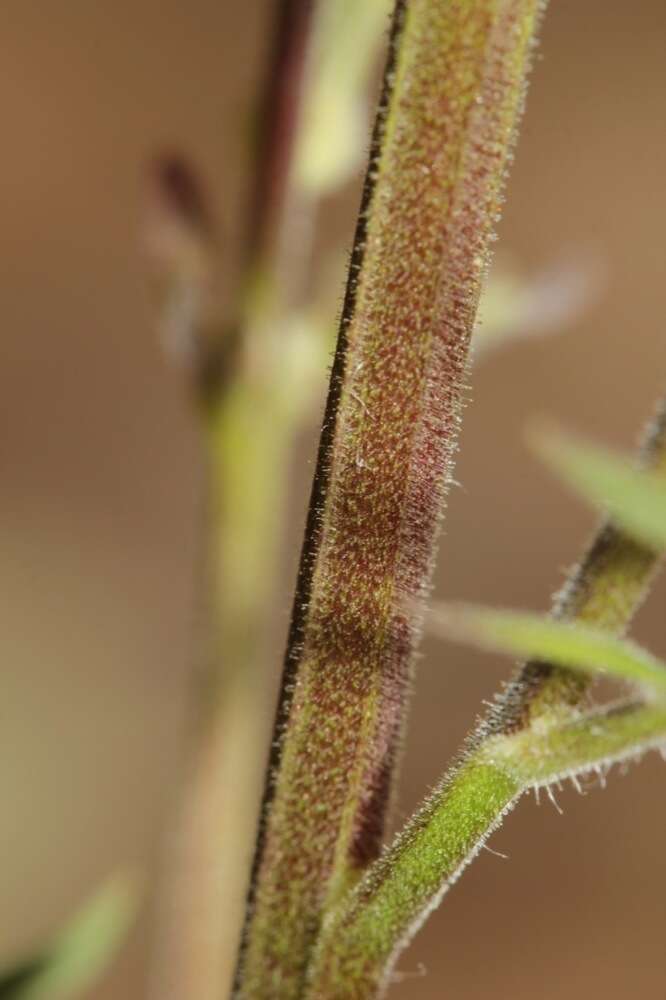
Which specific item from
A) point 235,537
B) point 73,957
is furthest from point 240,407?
point 73,957

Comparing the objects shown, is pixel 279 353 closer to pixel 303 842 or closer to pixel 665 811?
pixel 303 842

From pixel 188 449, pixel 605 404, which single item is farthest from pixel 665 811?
pixel 188 449

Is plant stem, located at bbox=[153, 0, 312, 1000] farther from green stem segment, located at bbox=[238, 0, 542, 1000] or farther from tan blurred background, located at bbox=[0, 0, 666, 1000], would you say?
tan blurred background, located at bbox=[0, 0, 666, 1000]

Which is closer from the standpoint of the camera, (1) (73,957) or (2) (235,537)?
(1) (73,957)

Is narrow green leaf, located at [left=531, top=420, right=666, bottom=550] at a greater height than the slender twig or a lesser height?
greater

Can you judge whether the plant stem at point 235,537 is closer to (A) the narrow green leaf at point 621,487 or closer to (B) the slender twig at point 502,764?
(B) the slender twig at point 502,764

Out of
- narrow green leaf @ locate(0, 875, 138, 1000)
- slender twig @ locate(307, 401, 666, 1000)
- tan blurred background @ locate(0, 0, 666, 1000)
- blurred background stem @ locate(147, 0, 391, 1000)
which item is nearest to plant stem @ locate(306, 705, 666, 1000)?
slender twig @ locate(307, 401, 666, 1000)

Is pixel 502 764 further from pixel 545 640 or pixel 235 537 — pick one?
pixel 235 537
